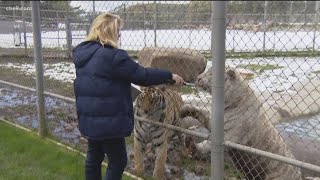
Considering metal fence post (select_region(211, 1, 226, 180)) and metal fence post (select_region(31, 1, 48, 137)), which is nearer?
metal fence post (select_region(211, 1, 226, 180))

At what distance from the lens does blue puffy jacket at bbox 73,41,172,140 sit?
418 centimetres

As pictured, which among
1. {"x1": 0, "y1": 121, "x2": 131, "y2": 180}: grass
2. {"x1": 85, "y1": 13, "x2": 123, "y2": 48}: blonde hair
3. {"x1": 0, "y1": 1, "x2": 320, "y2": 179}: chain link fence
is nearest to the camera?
{"x1": 85, "y1": 13, "x2": 123, "y2": 48}: blonde hair

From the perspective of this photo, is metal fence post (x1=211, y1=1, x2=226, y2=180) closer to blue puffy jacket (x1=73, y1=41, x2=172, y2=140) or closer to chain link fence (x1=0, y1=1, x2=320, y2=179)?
chain link fence (x1=0, y1=1, x2=320, y2=179)

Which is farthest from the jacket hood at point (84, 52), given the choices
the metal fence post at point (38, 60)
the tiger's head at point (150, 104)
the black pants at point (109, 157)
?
the metal fence post at point (38, 60)

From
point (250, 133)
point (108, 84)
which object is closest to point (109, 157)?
point (108, 84)

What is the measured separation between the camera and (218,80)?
4.05 m

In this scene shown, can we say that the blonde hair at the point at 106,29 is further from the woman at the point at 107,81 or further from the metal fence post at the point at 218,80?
the metal fence post at the point at 218,80

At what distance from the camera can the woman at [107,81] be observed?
13.7ft

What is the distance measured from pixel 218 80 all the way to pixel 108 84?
956mm

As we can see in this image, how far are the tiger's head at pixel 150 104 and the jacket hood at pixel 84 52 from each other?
4.88 feet

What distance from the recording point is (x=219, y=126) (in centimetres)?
418

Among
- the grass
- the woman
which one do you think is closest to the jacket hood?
the woman

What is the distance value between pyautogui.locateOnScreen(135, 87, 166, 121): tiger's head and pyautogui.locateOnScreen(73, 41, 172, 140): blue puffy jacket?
4.39 feet

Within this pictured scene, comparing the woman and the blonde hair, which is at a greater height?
the blonde hair
